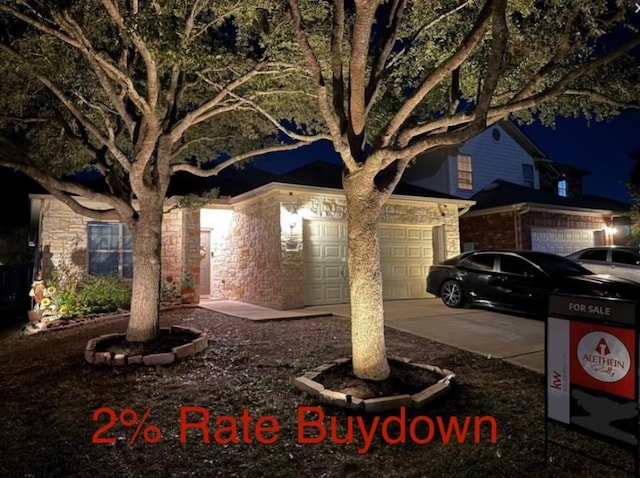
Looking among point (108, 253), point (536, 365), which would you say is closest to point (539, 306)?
point (536, 365)

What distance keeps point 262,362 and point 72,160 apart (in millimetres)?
5543

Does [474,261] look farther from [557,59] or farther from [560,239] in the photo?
[560,239]

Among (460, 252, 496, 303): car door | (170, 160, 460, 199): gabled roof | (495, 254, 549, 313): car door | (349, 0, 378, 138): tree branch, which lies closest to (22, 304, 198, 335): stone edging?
(170, 160, 460, 199): gabled roof

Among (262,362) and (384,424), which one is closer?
(384,424)

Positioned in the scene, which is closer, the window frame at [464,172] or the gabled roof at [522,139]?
the window frame at [464,172]

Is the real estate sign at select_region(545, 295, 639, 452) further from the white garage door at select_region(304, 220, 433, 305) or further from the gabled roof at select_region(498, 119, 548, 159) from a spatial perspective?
the gabled roof at select_region(498, 119, 548, 159)

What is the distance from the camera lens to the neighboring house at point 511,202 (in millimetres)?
14289

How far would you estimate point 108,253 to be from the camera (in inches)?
425

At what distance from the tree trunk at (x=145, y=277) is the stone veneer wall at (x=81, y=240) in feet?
15.9

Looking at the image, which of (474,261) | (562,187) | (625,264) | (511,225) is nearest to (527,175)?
(562,187)

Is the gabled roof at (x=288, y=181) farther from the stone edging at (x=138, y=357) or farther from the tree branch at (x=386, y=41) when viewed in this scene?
the stone edging at (x=138, y=357)

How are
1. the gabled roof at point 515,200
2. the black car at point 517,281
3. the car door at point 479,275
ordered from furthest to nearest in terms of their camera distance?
the gabled roof at point 515,200
the car door at point 479,275
the black car at point 517,281

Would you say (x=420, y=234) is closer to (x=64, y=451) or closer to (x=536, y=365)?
(x=536, y=365)

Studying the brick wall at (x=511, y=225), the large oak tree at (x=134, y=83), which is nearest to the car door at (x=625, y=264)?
the brick wall at (x=511, y=225)
